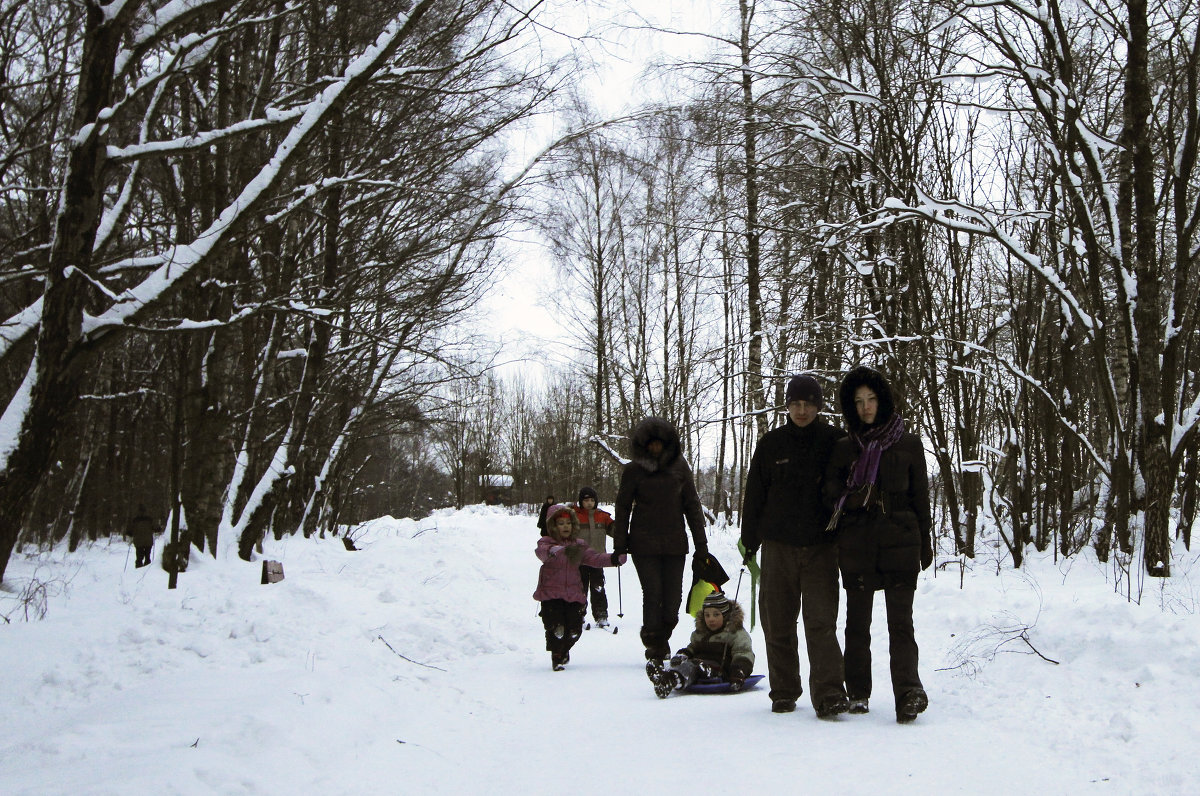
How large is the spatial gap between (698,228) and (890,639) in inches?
281

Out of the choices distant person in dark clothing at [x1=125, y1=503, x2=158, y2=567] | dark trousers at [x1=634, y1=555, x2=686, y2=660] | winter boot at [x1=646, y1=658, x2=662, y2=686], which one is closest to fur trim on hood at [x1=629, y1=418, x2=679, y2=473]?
dark trousers at [x1=634, y1=555, x2=686, y2=660]

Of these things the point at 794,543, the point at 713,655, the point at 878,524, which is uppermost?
the point at 878,524

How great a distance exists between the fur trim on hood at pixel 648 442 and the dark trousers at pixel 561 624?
1.41 meters

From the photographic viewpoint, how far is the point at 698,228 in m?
10.9

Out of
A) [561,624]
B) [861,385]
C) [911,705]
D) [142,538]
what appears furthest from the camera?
[142,538]

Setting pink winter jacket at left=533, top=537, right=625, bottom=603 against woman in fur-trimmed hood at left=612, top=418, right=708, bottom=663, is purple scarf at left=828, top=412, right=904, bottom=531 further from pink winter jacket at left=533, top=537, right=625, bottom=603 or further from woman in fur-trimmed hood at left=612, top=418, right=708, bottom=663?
pink winter jacket at left=533, top=537, right=625, bottom=603

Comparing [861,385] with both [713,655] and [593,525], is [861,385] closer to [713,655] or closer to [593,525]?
[713,655]

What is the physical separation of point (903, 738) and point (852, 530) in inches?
41.4

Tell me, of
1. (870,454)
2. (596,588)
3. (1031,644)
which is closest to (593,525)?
(596,588)

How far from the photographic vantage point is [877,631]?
7.55 meters

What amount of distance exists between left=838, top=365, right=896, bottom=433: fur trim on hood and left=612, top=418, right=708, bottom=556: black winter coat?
6.29ft

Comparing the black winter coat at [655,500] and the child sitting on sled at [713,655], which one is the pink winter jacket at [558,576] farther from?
the child sitting on sled at [713,655]

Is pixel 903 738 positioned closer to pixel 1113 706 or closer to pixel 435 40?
pixel 1113 706

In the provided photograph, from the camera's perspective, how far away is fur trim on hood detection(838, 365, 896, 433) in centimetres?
489
